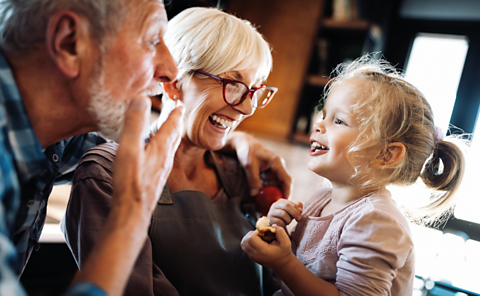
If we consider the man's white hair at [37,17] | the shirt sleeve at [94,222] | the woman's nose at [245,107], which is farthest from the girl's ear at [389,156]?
the man's white hair at [37,17]

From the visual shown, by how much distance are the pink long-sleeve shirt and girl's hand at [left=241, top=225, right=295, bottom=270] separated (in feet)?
0.48

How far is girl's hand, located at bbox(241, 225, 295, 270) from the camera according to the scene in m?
1.01

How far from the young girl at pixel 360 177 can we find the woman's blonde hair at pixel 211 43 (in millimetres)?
381

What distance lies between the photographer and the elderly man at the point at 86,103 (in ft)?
2.30

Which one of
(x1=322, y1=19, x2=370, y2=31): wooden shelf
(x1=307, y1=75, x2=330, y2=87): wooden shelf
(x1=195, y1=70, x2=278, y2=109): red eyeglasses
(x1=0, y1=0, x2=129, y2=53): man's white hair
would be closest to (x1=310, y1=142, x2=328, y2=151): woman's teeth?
(x1=195, y1=70, x2=278, y2=109): red eyeglasses

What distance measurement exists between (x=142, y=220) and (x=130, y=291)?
11.7 inches

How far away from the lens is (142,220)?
718 millimetres

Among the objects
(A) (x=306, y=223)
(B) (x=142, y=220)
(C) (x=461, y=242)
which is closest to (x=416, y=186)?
(A) (x=306, y=223)

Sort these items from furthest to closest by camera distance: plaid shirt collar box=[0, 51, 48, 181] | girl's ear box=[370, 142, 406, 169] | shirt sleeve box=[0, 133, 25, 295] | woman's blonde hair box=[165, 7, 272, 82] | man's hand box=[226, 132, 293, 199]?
1. man's hand box=[226, 132, 293, 199]
2. woman's blonde hair box=[165, 7, 272, 82]
3. girl's ear box=[370, 142, 406, 169]
4. plaid shirt collar box=[0, 51, 48, 181]
5. shirt sleeve box=[0, 133, 25, 295]

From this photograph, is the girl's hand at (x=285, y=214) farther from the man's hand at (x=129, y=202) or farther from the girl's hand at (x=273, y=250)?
the man's hand at (x=129, y=202)

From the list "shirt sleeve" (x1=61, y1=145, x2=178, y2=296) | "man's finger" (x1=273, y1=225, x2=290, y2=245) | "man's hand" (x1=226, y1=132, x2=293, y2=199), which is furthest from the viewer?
"man's hand" (x1=226, y1=132, x2=293, y2=199)

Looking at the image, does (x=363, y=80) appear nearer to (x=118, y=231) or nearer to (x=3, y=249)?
(x=118, y=231)

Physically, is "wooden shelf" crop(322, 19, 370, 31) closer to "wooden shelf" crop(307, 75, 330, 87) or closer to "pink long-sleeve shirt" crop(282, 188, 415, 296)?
"wooden shelf" crop(307, 75, 330, 87)

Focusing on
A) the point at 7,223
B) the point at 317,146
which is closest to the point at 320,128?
the point at 317,146
